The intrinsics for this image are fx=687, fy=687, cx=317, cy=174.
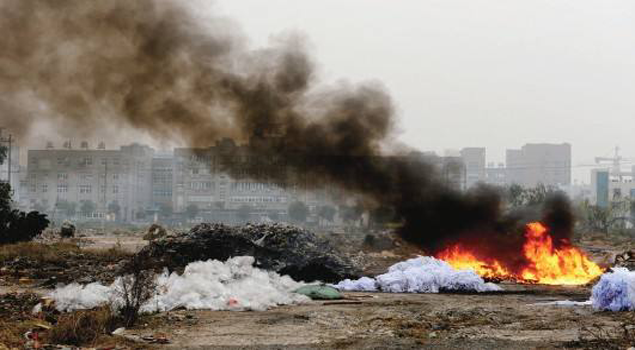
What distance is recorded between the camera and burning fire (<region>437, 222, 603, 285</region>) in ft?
81.3

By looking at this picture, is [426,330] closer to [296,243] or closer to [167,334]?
[167,334]

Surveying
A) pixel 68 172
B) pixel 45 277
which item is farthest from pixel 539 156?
pixel 45 277

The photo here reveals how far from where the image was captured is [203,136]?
29000mm

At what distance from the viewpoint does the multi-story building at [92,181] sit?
94.9 metres

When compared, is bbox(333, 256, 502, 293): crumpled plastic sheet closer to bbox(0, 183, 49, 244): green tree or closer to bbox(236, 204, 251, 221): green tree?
bbox(0, 183, 49, 244): green tree

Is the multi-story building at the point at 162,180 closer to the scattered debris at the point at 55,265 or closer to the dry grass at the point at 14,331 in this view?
the scattered debris at the point at 55,265

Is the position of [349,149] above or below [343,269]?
above

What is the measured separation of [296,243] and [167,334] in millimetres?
10674

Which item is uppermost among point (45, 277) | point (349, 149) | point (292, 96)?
point (292, 96)

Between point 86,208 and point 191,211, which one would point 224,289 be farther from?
point 86,208

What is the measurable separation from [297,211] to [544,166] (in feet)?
235

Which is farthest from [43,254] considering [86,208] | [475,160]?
[475,160]

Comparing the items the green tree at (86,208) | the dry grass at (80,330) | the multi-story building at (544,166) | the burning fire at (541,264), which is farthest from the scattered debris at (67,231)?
the multi-story building at (544,166)

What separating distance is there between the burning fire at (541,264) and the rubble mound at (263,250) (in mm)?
5794
